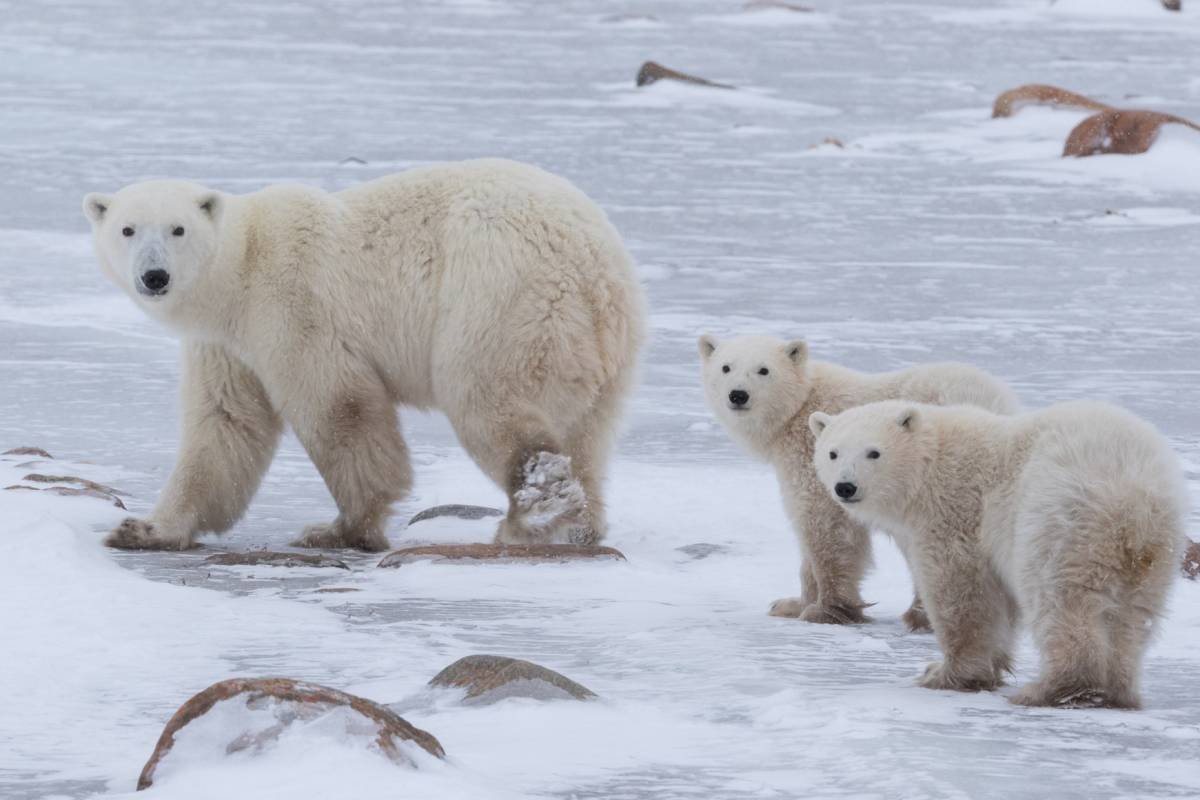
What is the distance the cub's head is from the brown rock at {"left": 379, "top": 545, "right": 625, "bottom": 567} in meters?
1.16

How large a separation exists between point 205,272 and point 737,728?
273 centimetres

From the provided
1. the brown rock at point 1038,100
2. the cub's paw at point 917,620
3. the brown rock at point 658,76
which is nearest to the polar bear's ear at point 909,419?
the cub's paw at point 917,620

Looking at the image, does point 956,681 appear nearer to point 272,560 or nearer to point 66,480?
point 272,560

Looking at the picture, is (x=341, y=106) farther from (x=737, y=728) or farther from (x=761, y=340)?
(x=737, y=728)

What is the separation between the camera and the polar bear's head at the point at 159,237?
17.8 feet

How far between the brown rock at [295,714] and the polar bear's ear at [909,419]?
1.45 meters

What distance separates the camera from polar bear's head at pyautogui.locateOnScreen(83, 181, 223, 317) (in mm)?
5438

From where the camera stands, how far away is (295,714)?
9.87ft

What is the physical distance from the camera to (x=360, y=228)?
571 cm

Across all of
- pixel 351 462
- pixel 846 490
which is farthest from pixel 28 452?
pixel 846 490

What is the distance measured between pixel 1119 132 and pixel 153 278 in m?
10.9

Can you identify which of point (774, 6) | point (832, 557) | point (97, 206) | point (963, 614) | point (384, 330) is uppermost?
point (97, 206)

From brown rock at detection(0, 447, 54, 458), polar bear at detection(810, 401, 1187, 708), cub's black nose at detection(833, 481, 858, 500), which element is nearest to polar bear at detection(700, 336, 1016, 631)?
polar bear at detection(810, 401, 1187, 708)

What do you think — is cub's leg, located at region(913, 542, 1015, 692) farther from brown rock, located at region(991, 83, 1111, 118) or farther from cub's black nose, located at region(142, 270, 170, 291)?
brown rock, located at region(991, 83, 1111, 118)
